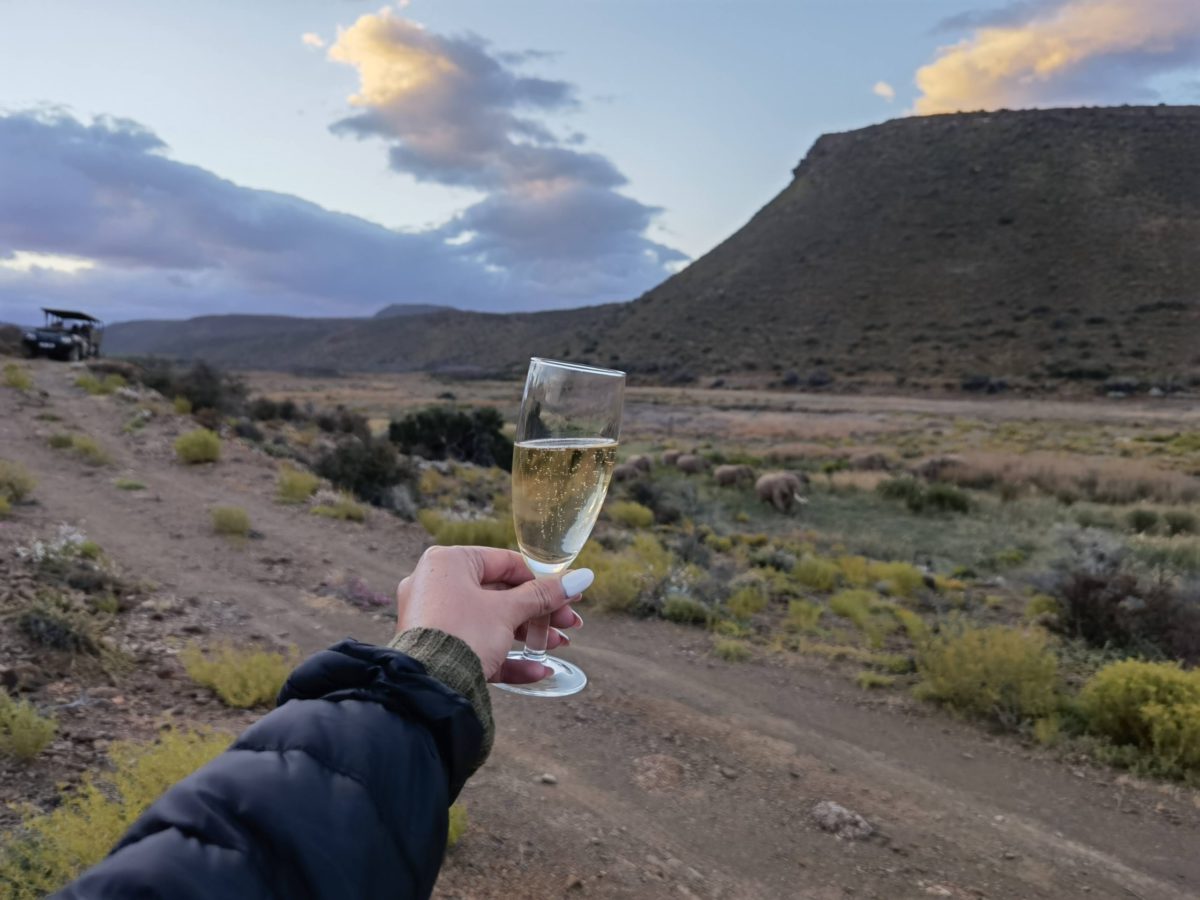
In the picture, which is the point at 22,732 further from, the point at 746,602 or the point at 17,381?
the point at 17,381

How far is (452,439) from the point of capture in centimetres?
1900

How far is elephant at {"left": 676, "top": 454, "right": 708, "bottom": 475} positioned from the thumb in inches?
726

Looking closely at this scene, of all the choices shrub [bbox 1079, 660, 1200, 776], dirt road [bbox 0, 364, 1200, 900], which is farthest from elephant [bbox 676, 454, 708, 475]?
shrub [bbox 1079, 660, 1200, 776]

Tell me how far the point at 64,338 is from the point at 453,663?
30.9 meters

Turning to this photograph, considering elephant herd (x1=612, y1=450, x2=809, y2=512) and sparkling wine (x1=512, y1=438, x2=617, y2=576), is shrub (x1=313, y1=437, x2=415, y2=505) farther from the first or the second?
sparkling wine (x1=512, y1=438, x2=617, y2=576)

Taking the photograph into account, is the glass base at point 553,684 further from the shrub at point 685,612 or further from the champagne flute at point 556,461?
the shrub at point 685,612

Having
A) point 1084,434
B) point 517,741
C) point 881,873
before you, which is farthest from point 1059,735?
point 1084,434

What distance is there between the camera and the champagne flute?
5.73 feet

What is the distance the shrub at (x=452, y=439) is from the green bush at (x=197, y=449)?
19.2ft

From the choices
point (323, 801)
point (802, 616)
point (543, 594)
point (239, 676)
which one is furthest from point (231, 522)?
point (323, 801)

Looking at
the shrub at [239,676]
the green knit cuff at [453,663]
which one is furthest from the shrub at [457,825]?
the green knit cuff at [453,663]

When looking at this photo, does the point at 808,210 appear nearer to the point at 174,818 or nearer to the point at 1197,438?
the point at 1197,438

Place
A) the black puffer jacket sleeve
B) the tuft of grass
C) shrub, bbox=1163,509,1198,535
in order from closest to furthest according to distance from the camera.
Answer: the black puffer jacket sleeve < the tuft of grass < shrub, bbox=1163,509,1198,535

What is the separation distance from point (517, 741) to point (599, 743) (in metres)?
0.49
